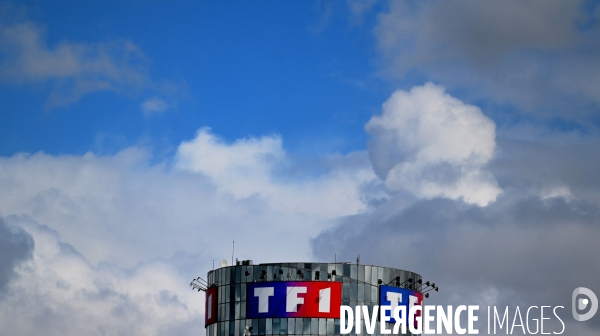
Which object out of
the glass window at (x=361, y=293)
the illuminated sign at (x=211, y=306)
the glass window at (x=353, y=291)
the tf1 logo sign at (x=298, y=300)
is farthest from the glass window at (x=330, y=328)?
the illuminated sign at (x=211, y=306)

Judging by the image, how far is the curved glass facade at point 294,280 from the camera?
142250 mm

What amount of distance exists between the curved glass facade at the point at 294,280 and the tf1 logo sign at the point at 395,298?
88 centimetres

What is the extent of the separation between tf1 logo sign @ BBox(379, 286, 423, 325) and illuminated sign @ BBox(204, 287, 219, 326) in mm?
21345

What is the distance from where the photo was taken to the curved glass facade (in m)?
142

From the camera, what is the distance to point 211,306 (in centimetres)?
15025

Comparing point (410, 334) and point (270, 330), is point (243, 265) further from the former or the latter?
point (410, 334)

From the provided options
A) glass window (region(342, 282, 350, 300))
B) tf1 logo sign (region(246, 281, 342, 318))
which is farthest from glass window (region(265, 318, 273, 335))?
glass window (region(342, 282, 350, 300))

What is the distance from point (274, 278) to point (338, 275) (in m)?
7.96

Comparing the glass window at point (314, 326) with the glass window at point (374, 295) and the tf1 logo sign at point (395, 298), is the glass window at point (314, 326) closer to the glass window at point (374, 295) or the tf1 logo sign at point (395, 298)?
the glass window at point (374, 295)

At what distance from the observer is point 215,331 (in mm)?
148500

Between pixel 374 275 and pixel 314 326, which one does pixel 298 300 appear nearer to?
pixel 314 326

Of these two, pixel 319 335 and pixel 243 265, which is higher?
pixel 243 265

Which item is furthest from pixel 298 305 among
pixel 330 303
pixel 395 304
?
pixel 395 304

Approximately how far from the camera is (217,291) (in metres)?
150
